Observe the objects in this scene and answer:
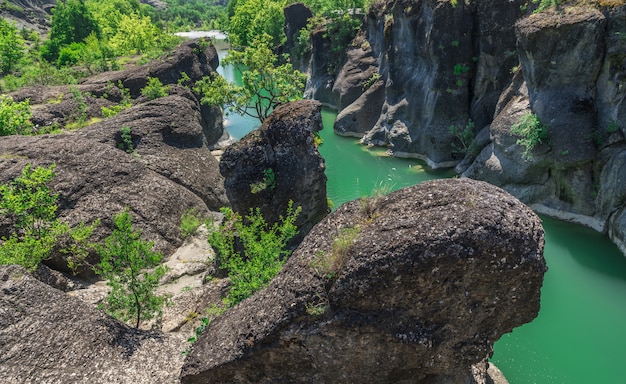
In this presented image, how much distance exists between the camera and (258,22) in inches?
2640

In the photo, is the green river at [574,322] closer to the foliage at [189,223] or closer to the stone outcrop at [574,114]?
the stone outcrop at [574,114]

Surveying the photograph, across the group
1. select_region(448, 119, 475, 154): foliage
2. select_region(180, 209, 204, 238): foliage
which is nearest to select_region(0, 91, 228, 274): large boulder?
select_region(180, 209, 204, 238): foliage

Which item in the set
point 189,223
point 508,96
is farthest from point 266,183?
point 508,96

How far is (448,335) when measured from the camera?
7434 mm

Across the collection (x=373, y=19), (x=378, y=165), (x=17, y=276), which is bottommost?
(x=378, y=165)

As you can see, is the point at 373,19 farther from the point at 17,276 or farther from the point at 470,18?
the point at 17,276

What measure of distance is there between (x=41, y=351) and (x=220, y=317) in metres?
3.70

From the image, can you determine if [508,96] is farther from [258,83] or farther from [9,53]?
[9,53]

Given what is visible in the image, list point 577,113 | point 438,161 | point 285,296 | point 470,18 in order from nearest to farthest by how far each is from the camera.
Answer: point 285,296 → point 577,113 → point 470,18 → point 438,161

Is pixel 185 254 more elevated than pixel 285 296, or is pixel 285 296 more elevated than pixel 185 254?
pixel 285 296

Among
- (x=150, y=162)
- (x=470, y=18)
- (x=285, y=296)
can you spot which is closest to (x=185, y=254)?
(x=150, y=162)

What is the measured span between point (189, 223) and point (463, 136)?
1975 cm

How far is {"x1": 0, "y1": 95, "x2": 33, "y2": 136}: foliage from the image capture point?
20281 millimetres

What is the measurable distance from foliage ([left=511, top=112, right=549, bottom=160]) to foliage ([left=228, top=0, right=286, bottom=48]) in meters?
44.7
